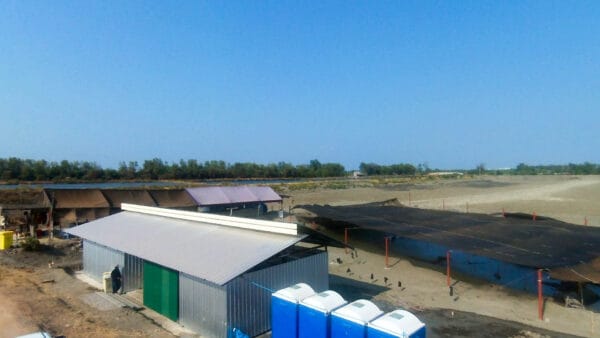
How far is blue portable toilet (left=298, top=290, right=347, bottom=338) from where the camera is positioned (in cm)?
995

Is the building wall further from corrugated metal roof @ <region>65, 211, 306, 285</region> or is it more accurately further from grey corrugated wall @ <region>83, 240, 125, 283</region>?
grey corrugated wall @ <region>83, 240, 125, 283</region>

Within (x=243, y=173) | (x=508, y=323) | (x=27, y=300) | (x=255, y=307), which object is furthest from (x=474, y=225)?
(x=243, y=173)

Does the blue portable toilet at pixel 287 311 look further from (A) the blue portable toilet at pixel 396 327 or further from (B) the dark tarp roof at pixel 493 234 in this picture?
(B) the dark tarp roof at pixel 493 234

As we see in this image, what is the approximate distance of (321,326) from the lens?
999 cm

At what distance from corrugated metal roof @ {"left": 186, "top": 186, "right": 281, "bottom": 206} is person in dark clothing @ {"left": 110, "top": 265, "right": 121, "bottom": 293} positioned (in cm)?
2099

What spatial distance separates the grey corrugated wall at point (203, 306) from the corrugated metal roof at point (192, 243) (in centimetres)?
50

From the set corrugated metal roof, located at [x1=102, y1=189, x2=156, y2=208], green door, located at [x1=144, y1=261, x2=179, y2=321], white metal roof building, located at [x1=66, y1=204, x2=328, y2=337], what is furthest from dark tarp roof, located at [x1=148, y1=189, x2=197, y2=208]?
green door, located at [x1=144, y1=261, x2=179, y2=321]

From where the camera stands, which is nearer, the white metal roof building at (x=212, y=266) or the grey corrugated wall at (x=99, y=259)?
the white metal roof building at (x=212, y=266)

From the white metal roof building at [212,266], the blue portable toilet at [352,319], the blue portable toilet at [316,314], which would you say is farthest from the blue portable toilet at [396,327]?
the white metal roof building at [212,266]

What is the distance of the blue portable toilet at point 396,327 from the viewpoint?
28.2ft

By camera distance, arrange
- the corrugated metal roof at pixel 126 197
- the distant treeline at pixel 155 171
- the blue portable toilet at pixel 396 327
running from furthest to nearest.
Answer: the distant treeline at pixel 155 171
the corrugated metal roof at pixel 126 197
the blue portable toilet at pixel 396 327

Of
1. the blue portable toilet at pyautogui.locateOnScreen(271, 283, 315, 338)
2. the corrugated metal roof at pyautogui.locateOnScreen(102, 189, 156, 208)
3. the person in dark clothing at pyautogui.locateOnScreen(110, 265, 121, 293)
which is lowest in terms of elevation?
the person in dark clothing at pyautogui.locateOnScreen(110, 265, 121, 293)

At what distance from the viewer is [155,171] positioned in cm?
13775

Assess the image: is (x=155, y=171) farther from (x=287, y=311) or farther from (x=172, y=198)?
(x=287, y=311)
